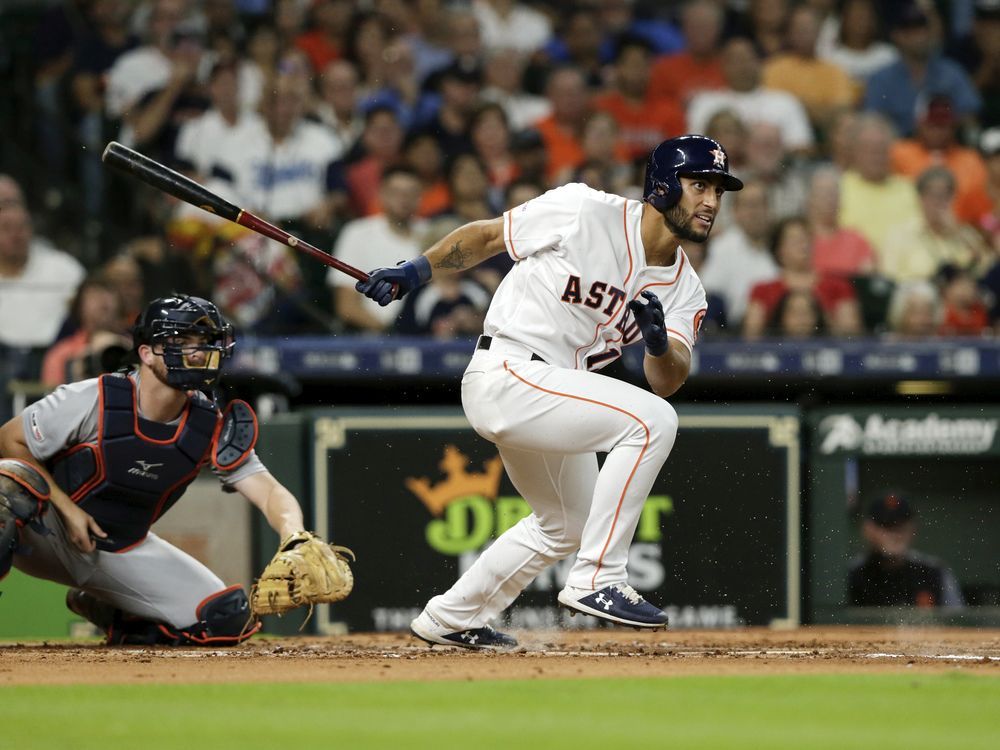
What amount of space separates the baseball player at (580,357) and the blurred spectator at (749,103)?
17.9 ft

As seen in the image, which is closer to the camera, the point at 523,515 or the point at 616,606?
the point at 616,606

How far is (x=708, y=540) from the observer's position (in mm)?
8398

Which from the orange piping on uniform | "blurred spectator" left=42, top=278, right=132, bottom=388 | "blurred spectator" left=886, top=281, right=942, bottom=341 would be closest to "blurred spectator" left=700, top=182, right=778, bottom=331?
"blurred spectator" left=886, top=281, right=942, bottom=341

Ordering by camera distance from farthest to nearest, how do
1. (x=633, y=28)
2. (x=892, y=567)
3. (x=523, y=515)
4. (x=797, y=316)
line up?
1. (x=633, y=28)
2. (x=797, y=316)
3. (x=892, y=567)
4. (x=523, y=515)

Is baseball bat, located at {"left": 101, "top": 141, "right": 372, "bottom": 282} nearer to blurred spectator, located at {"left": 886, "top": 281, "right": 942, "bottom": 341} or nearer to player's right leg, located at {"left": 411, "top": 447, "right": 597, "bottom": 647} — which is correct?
player's right leg, located at {"left": 411, "top": 447, "right": 597, "bottom": 647}

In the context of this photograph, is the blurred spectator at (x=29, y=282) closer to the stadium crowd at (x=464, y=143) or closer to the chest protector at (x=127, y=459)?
the stadium crowd at (x=464, y=143)

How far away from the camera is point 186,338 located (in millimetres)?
6125

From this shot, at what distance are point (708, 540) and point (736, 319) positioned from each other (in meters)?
1.92

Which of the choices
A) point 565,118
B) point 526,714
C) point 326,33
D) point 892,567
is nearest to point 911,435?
point 892,567

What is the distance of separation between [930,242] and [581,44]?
9.59 ft

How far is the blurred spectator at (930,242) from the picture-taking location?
10266mm

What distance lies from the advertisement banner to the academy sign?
282 millimetres

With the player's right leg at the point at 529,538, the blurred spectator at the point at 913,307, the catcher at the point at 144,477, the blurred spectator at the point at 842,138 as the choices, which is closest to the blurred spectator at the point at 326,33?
the blurred spectator at the point at 842,138

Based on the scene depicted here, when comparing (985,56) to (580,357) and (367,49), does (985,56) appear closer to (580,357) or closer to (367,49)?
(367,49)
